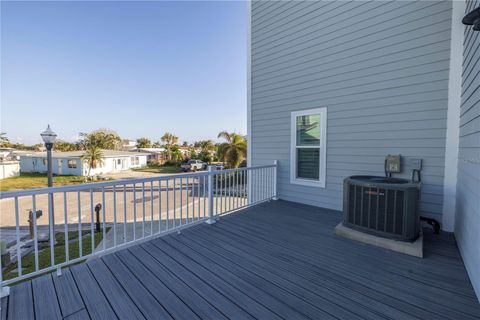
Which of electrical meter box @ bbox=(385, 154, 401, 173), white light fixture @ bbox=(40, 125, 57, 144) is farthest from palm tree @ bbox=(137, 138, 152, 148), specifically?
electrical meter box @ bbox=(385, 154, 401, 173)

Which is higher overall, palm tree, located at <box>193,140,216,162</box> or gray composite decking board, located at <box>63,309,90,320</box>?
palm tree, located at <box>193,140,216,162</box>

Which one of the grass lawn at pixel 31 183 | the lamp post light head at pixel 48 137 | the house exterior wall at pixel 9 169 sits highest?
the lamp post light head at pixel 48 137

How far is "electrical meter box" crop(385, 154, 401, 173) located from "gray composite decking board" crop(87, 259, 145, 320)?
342cm

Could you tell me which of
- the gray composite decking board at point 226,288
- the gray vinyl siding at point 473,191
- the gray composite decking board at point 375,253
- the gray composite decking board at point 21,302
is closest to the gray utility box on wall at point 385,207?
the gray composite decking board at point 375,253

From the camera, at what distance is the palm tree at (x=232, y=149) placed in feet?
40.4

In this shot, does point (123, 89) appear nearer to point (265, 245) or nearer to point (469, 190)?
point (265, 245)

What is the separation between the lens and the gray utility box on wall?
2.13 meters

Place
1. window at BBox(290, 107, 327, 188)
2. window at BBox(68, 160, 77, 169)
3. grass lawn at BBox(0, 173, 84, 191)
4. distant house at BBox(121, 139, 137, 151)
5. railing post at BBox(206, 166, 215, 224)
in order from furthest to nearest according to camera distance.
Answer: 1. distant house at BBox(121, 139, 137, 151)
2. window at BBox(68, 160, 77, 169)
3. grass lawn at BBox(0, 173, 84, 191)
4. window at BBox(290, 107, 327, 188)
5. railing post at BBox(206, 166, 215, 224)

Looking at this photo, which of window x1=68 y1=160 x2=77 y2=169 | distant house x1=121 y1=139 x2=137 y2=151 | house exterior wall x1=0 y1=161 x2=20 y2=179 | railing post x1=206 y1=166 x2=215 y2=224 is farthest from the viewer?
distant house x1=121 y1=139 x2=137 y2=151

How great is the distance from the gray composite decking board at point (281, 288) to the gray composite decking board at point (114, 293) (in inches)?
31.3

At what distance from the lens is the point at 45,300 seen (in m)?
1.48

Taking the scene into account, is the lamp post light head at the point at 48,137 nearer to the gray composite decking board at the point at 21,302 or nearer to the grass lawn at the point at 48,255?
the grass lawn at the point at 48,255

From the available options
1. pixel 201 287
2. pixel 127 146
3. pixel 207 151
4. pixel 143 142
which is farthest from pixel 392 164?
pixel 127 146

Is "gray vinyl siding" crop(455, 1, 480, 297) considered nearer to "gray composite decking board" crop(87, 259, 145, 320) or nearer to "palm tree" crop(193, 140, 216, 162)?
"gray composite decking board" crop(87, 259, 145, 320)
